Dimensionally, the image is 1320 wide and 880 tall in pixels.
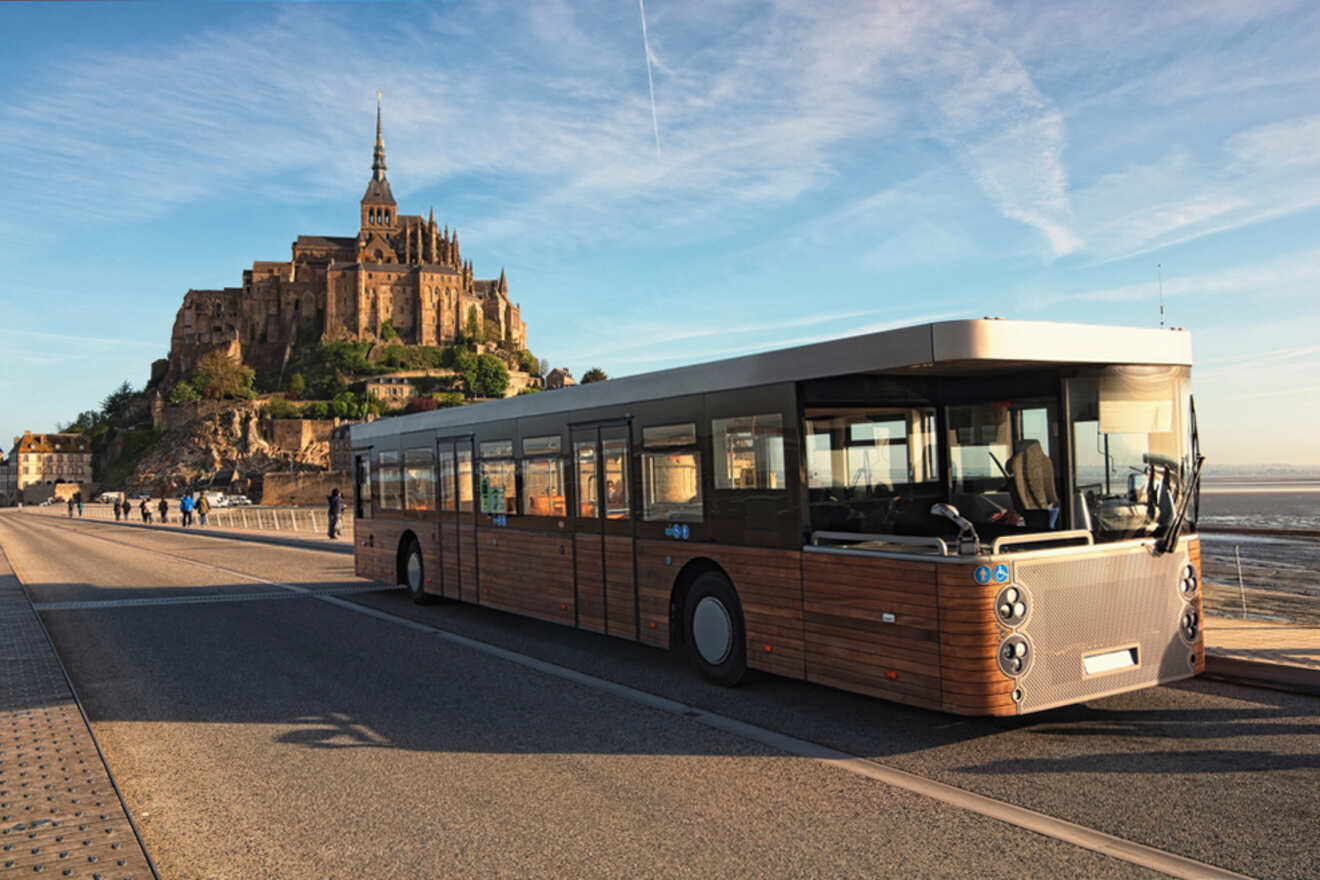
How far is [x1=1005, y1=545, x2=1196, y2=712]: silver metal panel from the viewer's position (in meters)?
6.12

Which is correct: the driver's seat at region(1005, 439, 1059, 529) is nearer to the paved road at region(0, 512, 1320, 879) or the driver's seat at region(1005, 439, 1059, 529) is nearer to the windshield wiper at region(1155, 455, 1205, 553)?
the windshield wiper at region(1155, 455, 1205, 553)

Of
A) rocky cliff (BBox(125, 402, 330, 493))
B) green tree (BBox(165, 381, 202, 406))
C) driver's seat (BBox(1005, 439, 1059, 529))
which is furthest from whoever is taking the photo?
green tree (BBox(165, 381, 202, 406))

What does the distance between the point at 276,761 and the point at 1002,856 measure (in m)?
4.54

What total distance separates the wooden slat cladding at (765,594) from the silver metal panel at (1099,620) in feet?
5.78

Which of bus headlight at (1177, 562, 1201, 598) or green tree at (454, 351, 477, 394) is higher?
green tree at (454, 351, 477, 394)

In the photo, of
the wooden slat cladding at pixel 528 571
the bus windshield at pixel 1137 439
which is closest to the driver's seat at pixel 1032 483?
the bus windshield at pixel 1137 439

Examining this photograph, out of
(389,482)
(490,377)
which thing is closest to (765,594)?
(389,482)

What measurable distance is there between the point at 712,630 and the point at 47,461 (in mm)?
180503

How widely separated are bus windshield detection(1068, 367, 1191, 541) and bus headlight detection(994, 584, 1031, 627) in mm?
1286

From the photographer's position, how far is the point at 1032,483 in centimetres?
773

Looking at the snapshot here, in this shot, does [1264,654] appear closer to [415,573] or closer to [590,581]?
[590,581]

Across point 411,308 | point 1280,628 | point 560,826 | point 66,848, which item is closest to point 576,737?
point 560,826

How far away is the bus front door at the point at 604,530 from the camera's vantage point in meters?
9.35

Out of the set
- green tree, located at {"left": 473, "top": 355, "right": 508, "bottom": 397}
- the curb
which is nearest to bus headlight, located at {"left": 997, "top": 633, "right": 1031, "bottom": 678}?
the curb
